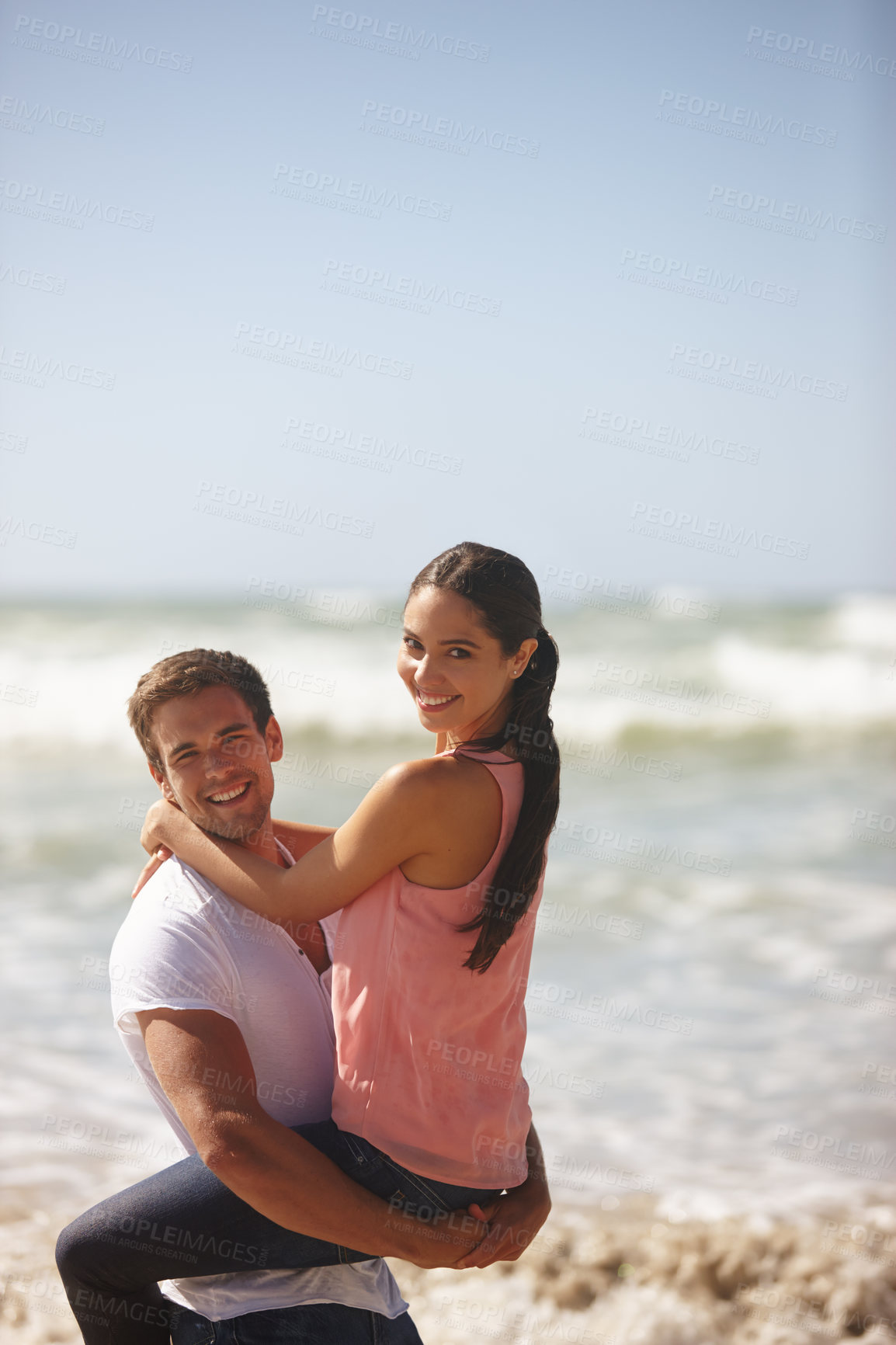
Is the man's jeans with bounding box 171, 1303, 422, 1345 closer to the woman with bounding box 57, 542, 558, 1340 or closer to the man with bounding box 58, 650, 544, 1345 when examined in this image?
the man with bounding box 58, 650, 544, 1345

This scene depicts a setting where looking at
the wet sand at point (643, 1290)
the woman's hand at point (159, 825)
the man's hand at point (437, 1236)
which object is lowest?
the wet sand at point (643, 1290)

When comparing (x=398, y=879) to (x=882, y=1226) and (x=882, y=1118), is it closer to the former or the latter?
(x=882, y=1226)

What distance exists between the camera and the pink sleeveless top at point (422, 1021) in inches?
84.7

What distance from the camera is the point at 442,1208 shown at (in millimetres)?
2219

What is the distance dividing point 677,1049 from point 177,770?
5.32m

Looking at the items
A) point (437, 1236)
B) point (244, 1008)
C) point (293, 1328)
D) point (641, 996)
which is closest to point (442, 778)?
point (244, 1008)

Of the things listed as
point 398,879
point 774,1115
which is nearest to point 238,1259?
point 398,879

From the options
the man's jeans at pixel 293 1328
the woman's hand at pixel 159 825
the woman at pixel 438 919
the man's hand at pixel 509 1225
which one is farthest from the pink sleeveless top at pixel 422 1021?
the woman's hand at pixel 159 825

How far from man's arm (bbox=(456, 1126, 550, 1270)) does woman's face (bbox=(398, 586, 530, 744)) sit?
1.04m

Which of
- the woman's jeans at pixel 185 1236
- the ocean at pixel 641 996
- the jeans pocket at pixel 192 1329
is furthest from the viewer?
the ocean at pixel 641 996

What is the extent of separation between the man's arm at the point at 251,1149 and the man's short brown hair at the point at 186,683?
2.15ft

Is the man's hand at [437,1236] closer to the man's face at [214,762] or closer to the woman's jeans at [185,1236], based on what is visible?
the woman's jeans at [185,1236]

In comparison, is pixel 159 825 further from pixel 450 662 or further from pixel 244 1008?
pixel 450 662

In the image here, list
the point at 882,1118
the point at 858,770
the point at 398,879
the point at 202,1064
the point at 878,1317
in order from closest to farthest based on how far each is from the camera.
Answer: the point at 202,1064
the point at 398,879
the point at 878,1317
the point at 882,1118
the point at 858,770
